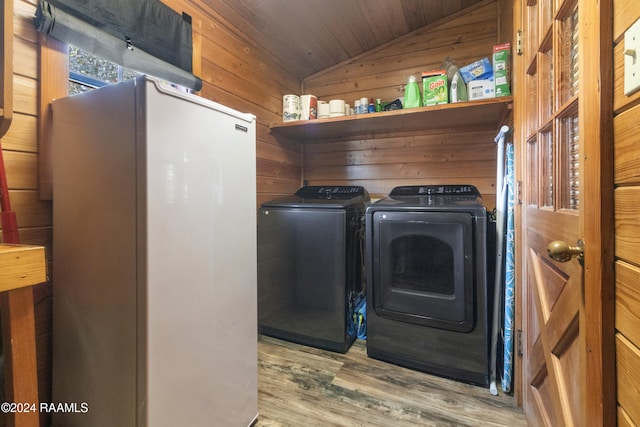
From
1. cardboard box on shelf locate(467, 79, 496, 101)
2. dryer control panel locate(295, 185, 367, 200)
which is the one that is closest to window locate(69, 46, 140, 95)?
dryer control panel locate(295, 185, 367, 200)

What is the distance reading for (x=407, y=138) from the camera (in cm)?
240

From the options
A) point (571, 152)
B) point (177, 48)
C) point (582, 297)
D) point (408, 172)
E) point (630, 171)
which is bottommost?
point (582, 297)

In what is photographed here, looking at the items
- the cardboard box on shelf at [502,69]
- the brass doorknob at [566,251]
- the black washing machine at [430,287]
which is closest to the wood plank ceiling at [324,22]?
the cardboard box on shelf at [502,69]

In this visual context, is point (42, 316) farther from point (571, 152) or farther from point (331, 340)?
point (571, 152)

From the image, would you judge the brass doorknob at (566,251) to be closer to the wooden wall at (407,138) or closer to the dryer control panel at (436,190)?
the dryer control panel at (436,190)

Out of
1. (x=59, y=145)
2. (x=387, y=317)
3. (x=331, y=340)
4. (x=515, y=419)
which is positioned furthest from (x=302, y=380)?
(x=59, y=145)

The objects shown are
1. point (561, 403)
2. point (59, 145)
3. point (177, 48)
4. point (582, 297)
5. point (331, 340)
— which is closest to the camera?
point (582, 297)

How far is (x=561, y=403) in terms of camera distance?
82 centimetres

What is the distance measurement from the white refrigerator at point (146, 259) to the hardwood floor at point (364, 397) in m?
0.34

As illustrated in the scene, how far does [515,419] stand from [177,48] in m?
2.52

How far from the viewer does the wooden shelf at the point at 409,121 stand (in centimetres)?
180

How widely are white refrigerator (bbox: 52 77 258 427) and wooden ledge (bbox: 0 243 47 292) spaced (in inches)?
7.5

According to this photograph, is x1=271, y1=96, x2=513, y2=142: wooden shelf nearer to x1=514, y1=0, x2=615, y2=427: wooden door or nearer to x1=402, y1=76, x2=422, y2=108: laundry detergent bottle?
x1=402, y1=76, x2=422, y2=108: laundry detergent bottle

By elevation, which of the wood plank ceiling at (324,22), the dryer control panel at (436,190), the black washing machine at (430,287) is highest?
the wood plank ceiling at (324,22)
